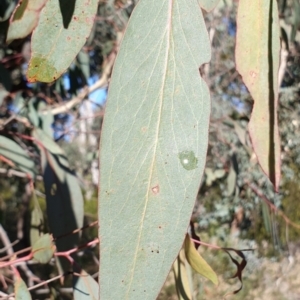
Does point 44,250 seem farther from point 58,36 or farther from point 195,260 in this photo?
point 58,36

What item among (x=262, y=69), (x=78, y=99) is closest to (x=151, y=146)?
(x=262, y=69)

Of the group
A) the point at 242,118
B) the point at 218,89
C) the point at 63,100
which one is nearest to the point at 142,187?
the point at 242,118

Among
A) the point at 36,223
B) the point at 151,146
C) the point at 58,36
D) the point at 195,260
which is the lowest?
the point at 36,223

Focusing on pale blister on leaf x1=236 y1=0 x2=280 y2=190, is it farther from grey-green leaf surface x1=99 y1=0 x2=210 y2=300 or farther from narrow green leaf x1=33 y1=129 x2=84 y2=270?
narrow green leaf x1=33 y1=129 x2=84 y2=270

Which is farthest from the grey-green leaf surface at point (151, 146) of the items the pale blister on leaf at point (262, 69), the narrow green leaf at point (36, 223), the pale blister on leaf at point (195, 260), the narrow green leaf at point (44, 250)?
the narrow green leaf at point (36, 223)

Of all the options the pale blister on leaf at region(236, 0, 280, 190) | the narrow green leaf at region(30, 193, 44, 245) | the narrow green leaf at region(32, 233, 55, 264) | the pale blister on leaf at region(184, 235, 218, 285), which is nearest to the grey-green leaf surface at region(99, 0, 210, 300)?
the pale blister on leaf at region(236, 0, 280, 190)
